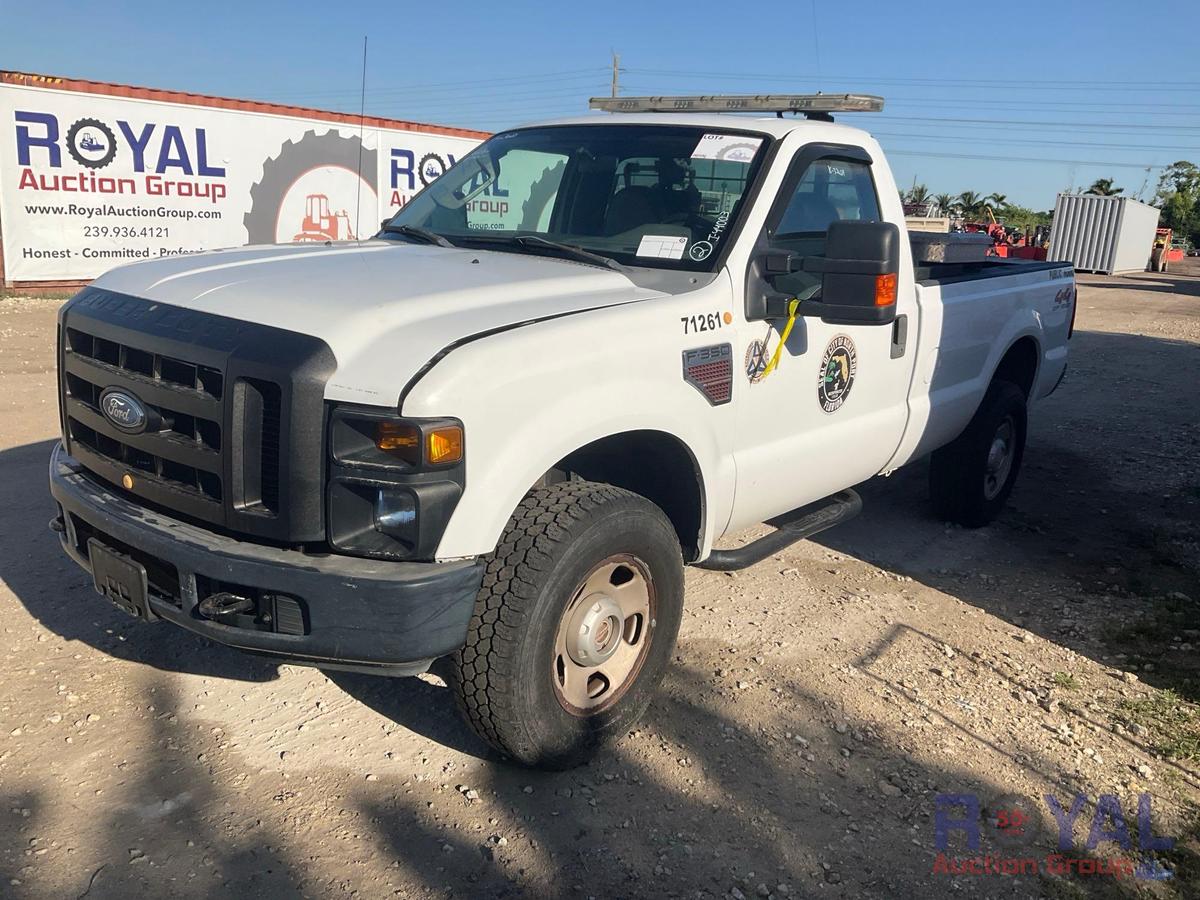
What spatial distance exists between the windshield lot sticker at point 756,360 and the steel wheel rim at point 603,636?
32.6 inches

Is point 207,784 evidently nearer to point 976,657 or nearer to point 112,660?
point 112,660

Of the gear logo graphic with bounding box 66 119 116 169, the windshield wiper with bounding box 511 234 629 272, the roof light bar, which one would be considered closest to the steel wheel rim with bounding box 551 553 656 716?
the windshield wiper with bounding box 511 234 629 272

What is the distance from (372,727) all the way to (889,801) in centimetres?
174

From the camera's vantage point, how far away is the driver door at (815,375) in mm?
3686

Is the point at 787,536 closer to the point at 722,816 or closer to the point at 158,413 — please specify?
the point at 722,816

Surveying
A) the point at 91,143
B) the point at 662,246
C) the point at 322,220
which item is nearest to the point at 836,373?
the point at 662,246

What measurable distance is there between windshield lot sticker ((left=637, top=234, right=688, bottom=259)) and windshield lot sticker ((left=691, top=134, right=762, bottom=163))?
1.33 ft

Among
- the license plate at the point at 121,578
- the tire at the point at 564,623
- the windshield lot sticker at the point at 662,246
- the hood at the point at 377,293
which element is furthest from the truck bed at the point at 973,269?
the license plate at the point at 121,578

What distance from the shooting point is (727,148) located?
386 cm

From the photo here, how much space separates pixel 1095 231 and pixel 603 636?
132ft

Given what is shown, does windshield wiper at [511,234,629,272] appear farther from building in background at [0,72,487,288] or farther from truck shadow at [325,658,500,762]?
building in background at [0,72,487,288]

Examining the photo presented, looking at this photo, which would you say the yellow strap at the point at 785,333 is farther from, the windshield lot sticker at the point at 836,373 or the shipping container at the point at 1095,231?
the shipping container at the point at 1095,231

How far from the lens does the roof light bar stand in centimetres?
441

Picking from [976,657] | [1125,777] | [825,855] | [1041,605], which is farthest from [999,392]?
[825,855]
